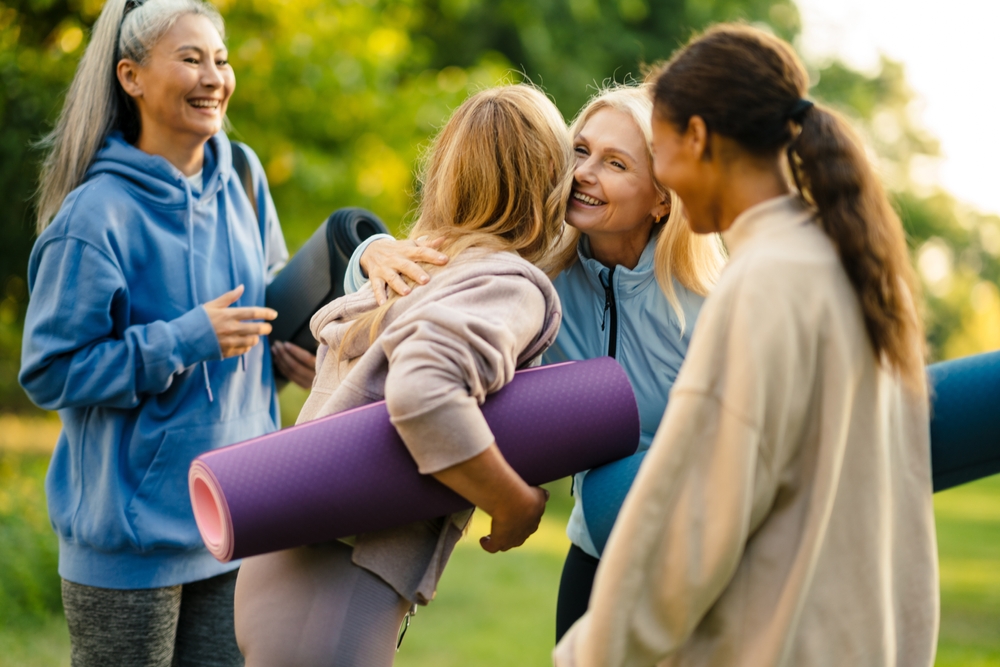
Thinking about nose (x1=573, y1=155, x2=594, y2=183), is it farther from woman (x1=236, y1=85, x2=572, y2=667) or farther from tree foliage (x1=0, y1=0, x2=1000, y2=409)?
tree foliage (x1=0, y1=0, x2=1000, y2=409)

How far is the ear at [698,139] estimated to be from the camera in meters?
1.49

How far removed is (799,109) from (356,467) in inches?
39.3

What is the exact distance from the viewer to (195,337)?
2438 millimetres

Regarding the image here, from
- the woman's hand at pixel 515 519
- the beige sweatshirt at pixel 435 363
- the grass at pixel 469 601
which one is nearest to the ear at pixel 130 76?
the beige sweatshirt at pixel 435 363

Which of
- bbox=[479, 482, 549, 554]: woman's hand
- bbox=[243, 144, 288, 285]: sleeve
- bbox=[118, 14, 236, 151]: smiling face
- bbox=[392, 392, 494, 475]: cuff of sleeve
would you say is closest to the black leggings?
bbox=[479, 482, 549, 554]: woman's hand

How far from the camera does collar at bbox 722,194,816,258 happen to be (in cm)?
148

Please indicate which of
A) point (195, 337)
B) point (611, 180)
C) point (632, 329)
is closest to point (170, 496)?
A: point (195, 337)

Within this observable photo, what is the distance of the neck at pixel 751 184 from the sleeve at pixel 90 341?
147 cm

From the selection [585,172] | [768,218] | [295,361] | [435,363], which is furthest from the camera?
[295,361]

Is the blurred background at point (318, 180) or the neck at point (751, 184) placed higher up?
the neck at point (751, 184)

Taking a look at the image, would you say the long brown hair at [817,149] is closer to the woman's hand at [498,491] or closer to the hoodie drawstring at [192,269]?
the woman's hand at [498,491]

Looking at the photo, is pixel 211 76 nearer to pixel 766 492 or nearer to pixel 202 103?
pixel 202 103

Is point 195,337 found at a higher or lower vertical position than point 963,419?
lower

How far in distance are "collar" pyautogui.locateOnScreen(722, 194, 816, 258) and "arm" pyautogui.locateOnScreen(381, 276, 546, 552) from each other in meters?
0.47
